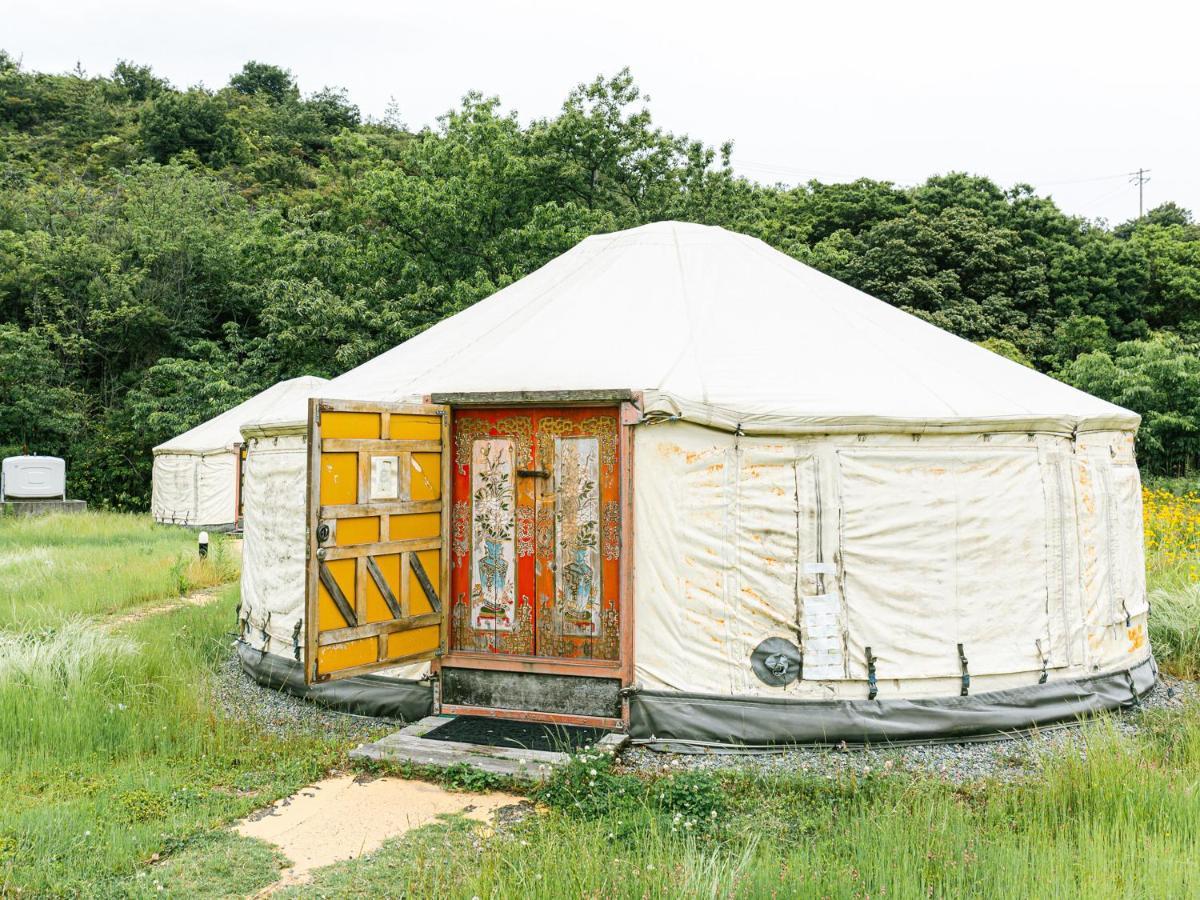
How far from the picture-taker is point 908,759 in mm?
4336

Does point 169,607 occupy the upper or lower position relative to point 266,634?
lower

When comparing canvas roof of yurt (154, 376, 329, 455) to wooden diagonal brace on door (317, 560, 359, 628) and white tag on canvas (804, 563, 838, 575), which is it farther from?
white tag on canvas (804, 563, 838, 575)

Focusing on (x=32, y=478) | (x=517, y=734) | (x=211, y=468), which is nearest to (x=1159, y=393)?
(x=517, y=734)

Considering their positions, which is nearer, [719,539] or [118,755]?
[118,755]

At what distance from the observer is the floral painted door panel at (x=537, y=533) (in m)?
4.88

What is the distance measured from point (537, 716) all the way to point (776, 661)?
128 cm

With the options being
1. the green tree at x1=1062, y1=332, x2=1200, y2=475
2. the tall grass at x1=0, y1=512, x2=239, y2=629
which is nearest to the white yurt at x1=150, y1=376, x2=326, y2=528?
the tall grass at x1=0, y1=512, x2=239, y2=629

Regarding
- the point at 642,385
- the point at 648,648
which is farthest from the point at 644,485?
the point at 648,648

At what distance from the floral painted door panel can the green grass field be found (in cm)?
102

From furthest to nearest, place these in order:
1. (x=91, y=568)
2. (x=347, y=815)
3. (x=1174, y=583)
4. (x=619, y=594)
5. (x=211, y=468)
A: (x=211, y=468)
(x=91, y=568)
(x=1174, y=583)
(x=619, y=594)
(x=347, y=815)

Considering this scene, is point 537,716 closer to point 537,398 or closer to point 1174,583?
point 537,398

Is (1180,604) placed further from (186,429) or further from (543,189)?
(186,429)

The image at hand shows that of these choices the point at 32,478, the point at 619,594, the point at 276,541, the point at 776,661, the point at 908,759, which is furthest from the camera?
the point at 32,478

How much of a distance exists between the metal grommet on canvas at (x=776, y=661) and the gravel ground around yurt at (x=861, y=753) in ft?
1.14
